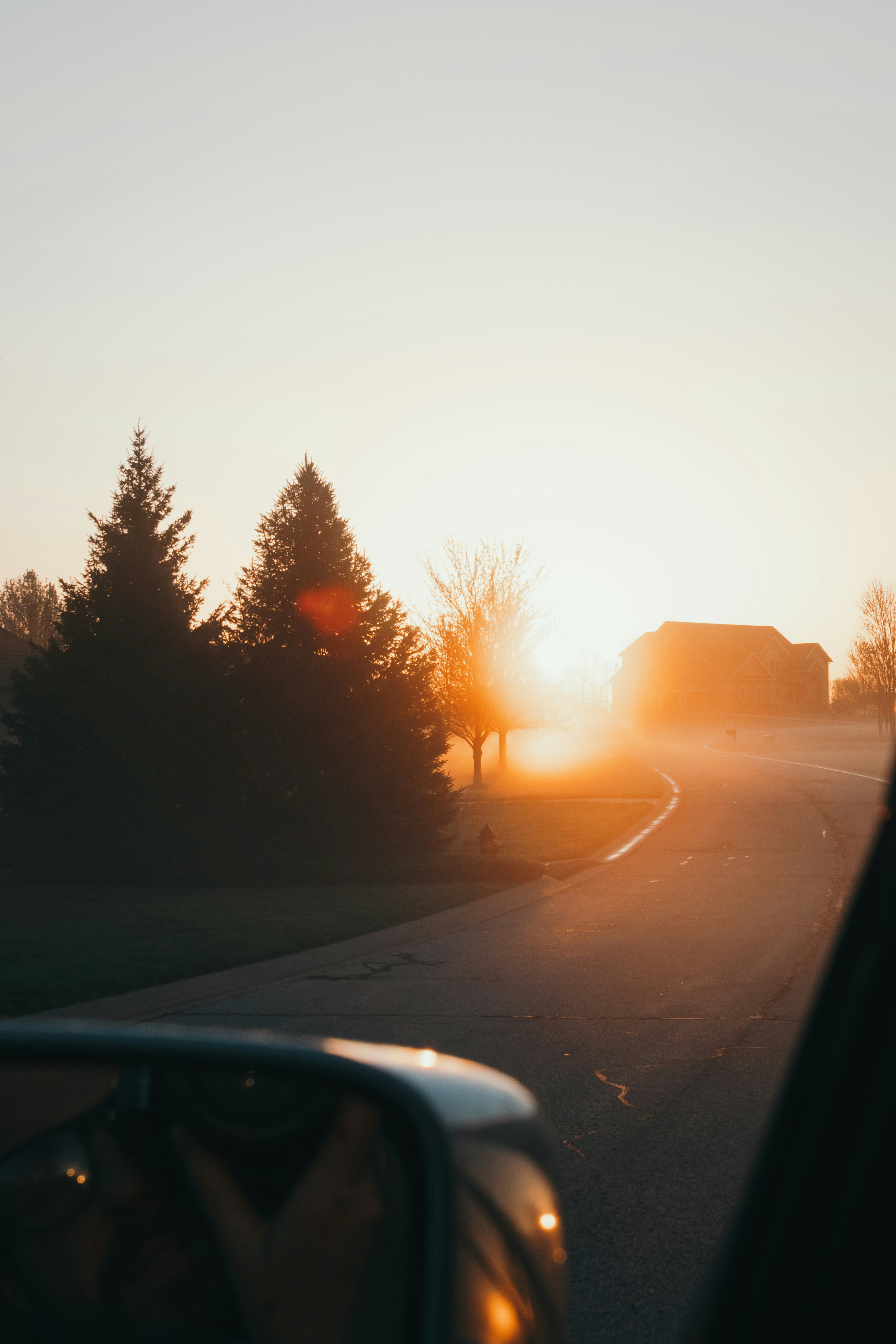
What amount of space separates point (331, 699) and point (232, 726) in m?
2.07

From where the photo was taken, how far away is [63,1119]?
186 centimetres

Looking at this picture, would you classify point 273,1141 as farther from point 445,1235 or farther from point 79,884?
point 79,884

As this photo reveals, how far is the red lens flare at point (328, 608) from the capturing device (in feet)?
71.7

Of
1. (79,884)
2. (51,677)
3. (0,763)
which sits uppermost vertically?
(51,677)

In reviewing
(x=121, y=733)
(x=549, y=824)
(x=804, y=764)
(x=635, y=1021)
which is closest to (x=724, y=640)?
(x=804, y=764)

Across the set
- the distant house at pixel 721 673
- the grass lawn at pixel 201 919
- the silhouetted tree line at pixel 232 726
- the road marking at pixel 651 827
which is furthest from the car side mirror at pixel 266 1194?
the distant house at pixel 721 673

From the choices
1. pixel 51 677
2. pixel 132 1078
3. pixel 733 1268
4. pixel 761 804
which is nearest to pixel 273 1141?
pixel 132 1078

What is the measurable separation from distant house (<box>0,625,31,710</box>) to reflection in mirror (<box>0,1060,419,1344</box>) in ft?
99.0

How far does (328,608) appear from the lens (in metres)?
21.9

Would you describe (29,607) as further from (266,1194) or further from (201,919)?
(266,1194)

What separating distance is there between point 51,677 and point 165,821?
13.0ft

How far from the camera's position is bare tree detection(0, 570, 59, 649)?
215ft

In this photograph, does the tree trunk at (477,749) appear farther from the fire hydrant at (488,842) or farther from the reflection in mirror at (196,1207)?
the reflection in mirror at (196,1207)

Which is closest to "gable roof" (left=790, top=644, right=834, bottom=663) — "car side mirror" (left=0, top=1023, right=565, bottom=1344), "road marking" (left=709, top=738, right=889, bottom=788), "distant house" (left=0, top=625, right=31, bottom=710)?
"road marking" (left=709, top=738, right=889, bottom=788)
